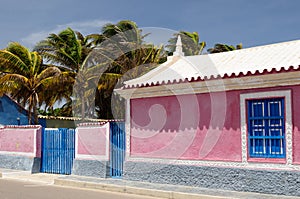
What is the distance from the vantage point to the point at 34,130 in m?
15.4

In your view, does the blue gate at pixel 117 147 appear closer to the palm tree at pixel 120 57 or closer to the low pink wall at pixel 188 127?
the low pink wall at pixel 188 127

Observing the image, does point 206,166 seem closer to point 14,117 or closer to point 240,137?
point 240,137

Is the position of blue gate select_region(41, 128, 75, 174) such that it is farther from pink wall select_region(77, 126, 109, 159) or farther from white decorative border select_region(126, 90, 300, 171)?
white decorative border select_region(126, 90, 300, 171)

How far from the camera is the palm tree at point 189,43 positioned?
28359 millimetres

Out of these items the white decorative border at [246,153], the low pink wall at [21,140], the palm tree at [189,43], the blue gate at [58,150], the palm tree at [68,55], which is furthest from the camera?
the palm tree at [189,43]

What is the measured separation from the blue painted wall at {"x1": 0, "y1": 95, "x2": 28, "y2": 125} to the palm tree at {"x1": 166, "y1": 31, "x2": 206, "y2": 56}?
36.3ft

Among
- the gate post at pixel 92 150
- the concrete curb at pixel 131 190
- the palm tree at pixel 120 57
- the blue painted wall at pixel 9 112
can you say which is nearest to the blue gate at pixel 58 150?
the gate post at pixel 92 150

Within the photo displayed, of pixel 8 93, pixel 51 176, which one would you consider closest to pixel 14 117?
pixel 8 93

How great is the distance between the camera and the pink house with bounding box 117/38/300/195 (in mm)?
9211

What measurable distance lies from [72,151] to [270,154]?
287 inches

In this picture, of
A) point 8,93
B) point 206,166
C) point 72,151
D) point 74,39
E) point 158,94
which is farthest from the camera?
point 74,39

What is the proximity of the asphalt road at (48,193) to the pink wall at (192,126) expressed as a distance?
5.61 ft

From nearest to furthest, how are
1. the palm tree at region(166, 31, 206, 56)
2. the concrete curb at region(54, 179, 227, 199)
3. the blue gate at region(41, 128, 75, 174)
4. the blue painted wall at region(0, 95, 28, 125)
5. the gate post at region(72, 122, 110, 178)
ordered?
the concrete curb at region(54, 179, 227, 199), the gate post at region(72, 122, 110, 178), the blue gate at region(41, 128, 75, 174), the blue painted wall at region(0, 95, 28, 125), the palm tree at region(166, 31, 206, 56)

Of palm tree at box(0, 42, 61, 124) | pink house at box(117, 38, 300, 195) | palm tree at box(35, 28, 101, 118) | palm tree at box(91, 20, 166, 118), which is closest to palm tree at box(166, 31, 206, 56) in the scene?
palm tree at box(91, 20, 166, 118)
